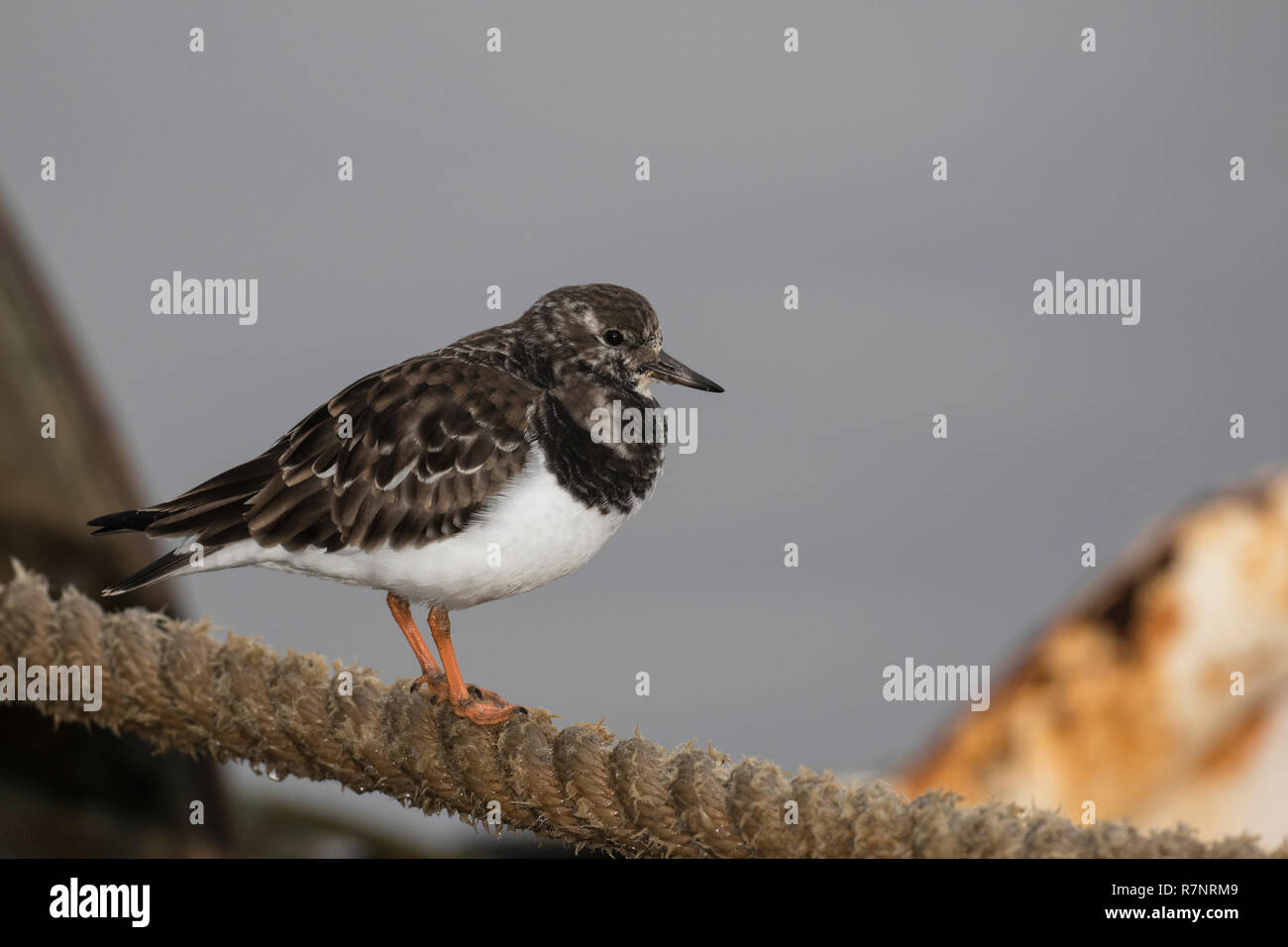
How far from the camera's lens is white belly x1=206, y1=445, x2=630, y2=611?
4312 mm

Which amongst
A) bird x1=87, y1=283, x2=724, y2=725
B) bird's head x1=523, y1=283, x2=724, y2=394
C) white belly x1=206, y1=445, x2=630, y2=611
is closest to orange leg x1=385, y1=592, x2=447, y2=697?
bird x1=87, y1=283, x2=724, y2=725

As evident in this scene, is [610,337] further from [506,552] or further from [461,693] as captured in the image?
[461,693]

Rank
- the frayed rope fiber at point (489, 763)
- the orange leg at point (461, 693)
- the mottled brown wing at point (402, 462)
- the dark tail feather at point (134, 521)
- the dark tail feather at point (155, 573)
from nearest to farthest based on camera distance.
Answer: the frayed rope fiber at point (489, 763)
the orange leg at point (461, 693)
the mottled brown wing at point (402, 462)
the dark tail feather at point (155, 573)
the dark tail feather at point (134, 521)

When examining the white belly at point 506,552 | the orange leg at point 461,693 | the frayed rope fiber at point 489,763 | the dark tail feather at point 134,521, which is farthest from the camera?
the dark tail feather at point 134,521

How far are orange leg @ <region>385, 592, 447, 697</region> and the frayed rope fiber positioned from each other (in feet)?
0.29

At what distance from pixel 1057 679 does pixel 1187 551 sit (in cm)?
92

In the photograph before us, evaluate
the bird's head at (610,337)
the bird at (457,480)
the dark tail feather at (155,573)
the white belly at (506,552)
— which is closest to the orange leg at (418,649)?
the bird at (457,480)

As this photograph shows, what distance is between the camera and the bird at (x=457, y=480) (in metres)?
4.38

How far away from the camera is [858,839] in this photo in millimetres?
3232

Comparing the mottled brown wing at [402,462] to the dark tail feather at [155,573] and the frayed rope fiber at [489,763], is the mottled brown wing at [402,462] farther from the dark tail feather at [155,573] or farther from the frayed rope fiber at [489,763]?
the frayed rope fiber at [489,763]

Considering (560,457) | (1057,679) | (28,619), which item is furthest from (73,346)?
(1057,679)

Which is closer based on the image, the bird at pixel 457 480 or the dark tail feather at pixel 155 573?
the bird at pixel 457 480

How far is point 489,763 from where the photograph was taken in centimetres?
406

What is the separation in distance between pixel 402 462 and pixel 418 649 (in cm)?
76
